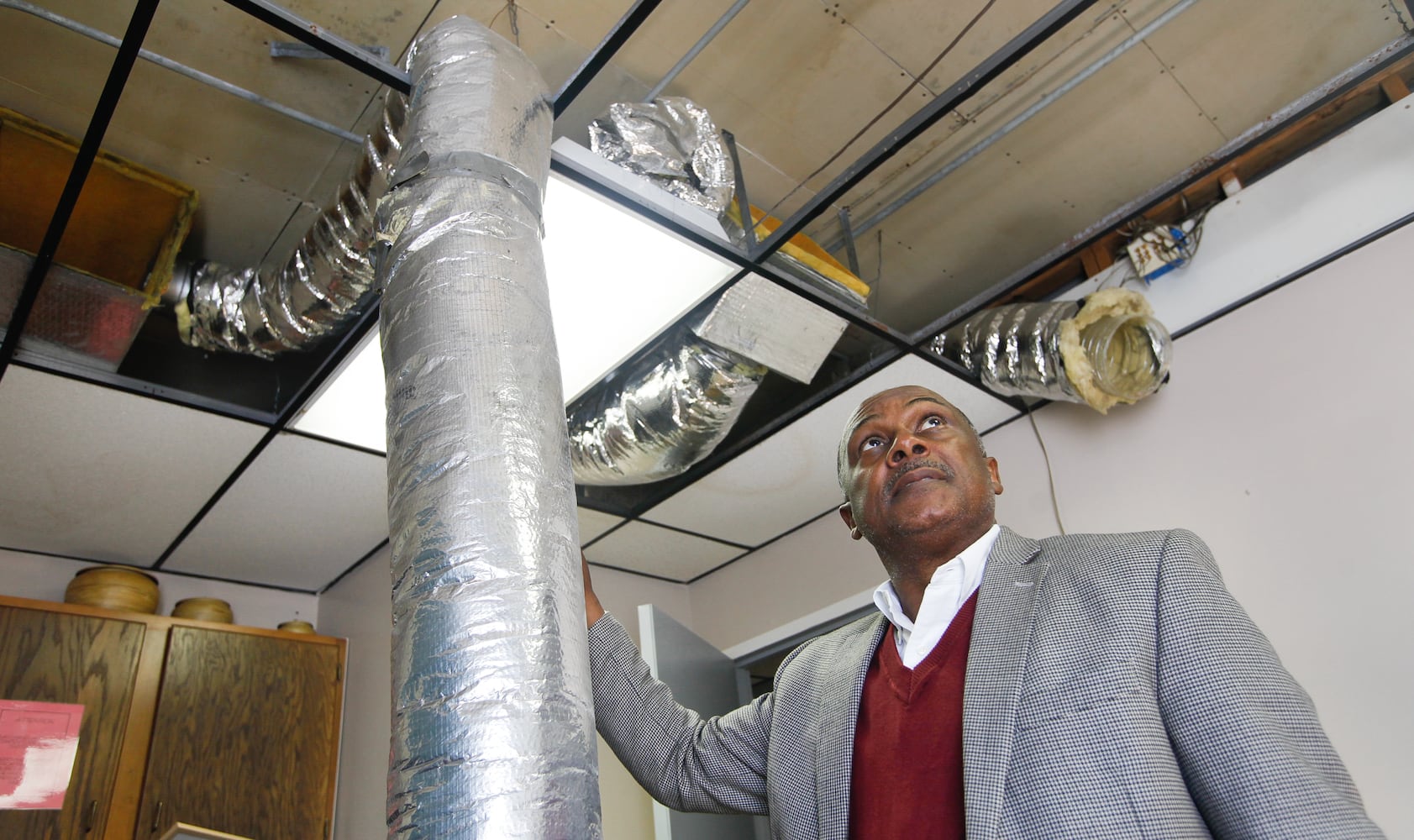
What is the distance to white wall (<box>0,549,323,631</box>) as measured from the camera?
3.08 m

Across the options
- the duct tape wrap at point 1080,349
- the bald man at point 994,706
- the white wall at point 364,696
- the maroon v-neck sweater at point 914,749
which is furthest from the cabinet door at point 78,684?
the duct tape wrap at point 1080,349

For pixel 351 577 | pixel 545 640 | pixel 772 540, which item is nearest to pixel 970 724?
pixel 545 640

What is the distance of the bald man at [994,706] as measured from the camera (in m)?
0.92

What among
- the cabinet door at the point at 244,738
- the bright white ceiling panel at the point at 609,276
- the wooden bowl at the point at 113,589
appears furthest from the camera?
the wooden bowl at the point at 113,589

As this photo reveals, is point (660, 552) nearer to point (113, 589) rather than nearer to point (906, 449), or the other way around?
point (113, 589)

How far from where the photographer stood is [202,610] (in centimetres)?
324

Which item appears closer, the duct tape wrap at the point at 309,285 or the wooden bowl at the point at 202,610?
the duct tape wrap at the point at 309,285

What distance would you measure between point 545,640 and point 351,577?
2.85 meters

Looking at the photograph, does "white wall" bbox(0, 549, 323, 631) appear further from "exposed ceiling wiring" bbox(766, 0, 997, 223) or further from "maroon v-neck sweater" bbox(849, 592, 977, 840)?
"maroon v-neck sweater" bbox(849, 592, 977, 840)

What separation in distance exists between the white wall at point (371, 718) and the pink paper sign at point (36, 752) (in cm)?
84

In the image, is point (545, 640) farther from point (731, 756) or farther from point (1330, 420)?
point (1330, 420)

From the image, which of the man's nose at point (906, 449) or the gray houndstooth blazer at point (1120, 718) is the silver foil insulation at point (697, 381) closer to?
the man's nose at point (906, 449)

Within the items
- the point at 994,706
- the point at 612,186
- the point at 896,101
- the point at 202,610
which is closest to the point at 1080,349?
the point at 896,101

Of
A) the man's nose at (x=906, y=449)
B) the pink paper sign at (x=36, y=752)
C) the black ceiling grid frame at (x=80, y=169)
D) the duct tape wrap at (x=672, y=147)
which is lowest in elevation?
the man's nose at (x=906, y=449)
